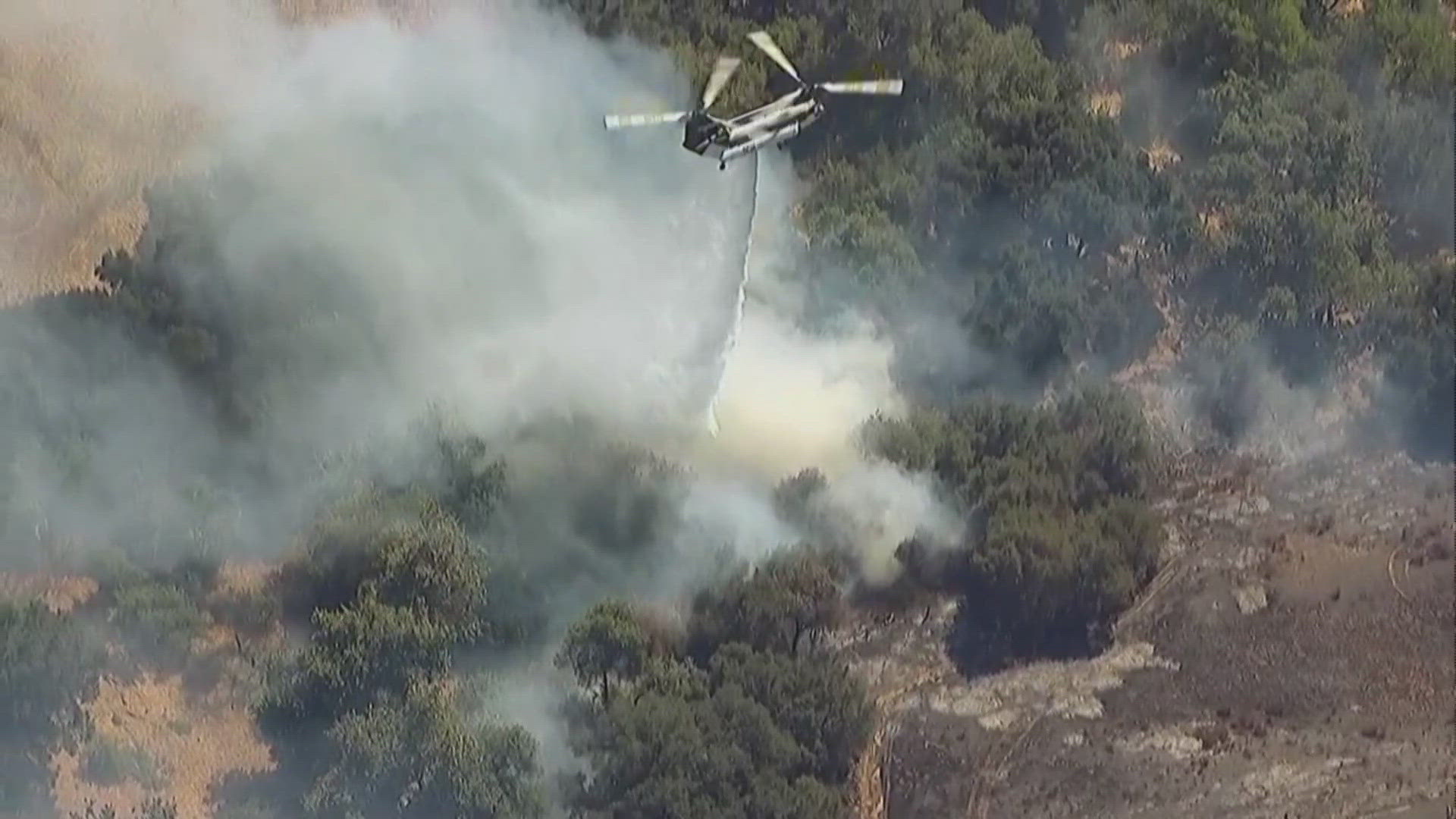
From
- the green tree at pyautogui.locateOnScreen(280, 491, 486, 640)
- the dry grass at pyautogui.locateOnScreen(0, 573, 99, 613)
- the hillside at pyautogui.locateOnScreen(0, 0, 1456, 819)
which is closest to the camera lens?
the green tree at pyautogui.locateOnScreen(280, 491, 486, 640)

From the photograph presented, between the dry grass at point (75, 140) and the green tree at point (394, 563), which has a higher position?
the dry grass at point (75, 140)

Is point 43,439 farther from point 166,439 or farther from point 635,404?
point 635,404

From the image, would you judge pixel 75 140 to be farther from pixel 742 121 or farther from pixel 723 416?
pixel 723 416

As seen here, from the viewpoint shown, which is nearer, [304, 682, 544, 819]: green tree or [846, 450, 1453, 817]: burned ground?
[304, 682, 544, 819]: green tree

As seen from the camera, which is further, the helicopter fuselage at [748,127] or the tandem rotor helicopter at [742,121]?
the helicopter fuselage at [748,127]

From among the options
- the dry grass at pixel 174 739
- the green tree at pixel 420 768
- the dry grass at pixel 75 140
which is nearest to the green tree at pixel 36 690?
the dry grass at pixel 174 739

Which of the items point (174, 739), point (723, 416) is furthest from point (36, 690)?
point (723, 416)

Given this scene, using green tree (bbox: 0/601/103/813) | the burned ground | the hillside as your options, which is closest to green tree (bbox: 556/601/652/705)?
the hillside

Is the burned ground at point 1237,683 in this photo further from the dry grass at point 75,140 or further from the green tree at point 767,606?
the dry grass at point 75,140

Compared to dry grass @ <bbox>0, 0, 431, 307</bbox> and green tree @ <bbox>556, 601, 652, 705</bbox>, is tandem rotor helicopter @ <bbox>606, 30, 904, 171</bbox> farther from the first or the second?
dry grass @ <bbox>0, 0, 431, 307</bbox>

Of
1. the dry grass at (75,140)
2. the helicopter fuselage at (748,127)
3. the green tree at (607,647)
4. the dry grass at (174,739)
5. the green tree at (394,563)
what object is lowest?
the dry grass at (174,739)

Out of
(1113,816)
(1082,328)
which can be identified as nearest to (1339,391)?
(1082,328)
